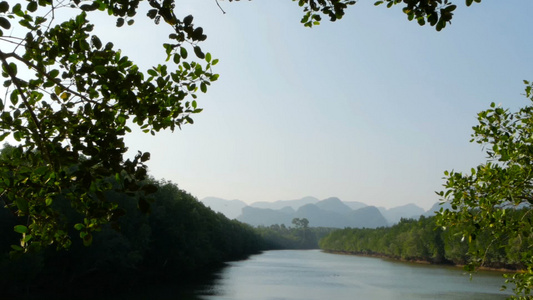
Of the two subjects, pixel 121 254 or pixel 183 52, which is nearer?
pixel 183 52

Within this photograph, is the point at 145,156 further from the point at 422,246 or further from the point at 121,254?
the point at 422,246

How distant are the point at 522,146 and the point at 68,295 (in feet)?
106

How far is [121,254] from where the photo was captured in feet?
121

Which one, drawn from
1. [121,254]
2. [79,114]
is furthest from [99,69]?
[121,254]

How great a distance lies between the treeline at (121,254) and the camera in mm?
29359

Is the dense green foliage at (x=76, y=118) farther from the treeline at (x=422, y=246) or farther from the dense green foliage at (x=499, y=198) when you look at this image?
the treeline at (x=422, y=246)

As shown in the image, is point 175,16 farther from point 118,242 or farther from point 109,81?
point 118,242

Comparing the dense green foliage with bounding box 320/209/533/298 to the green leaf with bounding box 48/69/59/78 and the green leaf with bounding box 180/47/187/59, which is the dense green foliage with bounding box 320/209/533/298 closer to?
the green leaf with bounding box 180/47/187/59

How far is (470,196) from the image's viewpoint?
7051 mm

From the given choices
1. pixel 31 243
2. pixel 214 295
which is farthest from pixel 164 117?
pixel 214 295

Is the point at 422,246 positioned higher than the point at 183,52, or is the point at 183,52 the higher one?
Result: the point at 183,52

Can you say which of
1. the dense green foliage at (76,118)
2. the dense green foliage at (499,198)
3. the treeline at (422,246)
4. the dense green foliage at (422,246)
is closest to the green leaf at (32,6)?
the dense green foliage at (76,118)

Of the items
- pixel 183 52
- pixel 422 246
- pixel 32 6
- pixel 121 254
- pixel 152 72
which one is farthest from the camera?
pixel 422 246

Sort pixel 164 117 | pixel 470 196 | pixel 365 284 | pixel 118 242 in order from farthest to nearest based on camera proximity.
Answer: pixel 365 284, pixel 118 242, pixel 470 196, pixel 164 117
